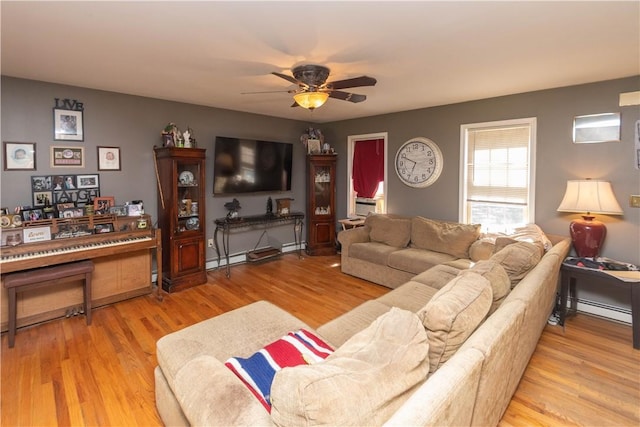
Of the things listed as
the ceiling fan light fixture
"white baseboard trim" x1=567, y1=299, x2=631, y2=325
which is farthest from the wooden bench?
"white baseboard trim" x1=567, y1=299, x2=631, y2=325

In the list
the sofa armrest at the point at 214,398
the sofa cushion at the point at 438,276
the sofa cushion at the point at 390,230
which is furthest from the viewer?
the sofa cushion at the point at 390,230

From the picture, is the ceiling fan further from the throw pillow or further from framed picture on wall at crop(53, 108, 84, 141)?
framed picture on wall at crop(53, 108, 84, 141)

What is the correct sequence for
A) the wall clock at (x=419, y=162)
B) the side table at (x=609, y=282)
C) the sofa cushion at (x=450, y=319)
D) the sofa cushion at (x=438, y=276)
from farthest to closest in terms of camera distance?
the wall clock at (x=419, y=162), the sofa cushion at (x=438, y=276), the side table at (x=609, y=282), the sofa cushion at (x=450, y=319)

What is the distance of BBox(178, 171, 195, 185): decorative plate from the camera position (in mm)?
4055

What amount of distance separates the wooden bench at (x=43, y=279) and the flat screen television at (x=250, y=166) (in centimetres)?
192

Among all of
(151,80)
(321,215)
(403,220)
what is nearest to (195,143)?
(151,80)

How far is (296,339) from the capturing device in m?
1.76

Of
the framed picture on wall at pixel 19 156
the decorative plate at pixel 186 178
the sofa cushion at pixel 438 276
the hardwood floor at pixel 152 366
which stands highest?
the framed picture on wall at pixel 19 156

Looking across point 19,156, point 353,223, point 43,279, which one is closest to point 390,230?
point 353,223

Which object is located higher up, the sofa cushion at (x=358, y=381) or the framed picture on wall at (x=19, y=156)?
the framed picture on wall at (x=19, y=156)

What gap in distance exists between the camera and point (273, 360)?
156 cm

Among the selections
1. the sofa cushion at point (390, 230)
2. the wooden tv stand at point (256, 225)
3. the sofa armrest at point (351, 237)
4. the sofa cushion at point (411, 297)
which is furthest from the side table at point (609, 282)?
the wooden tv stand at point (256, 225)

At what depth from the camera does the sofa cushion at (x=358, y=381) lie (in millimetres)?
910

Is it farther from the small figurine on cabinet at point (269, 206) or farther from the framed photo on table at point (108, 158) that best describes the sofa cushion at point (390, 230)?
the framed photo on table at point (108, 158)
